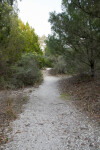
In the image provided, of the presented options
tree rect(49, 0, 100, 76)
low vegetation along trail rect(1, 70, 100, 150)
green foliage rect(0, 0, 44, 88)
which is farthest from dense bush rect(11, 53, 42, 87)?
low vegetation along trail rect(1, 70, 100, 150)

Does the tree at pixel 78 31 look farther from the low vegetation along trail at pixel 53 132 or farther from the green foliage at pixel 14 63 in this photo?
the green foliage at pixel 14 63

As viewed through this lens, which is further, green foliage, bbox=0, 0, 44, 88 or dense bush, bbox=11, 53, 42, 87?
dense bush, bbox=11, 53, 42, 87

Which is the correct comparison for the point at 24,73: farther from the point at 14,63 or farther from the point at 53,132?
the point at 53,132

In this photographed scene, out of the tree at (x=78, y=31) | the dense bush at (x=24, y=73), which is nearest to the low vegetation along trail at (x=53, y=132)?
the tree at (x=78, y=31)

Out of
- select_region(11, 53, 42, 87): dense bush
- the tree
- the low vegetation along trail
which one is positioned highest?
the tree

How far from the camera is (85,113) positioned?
5.35 m

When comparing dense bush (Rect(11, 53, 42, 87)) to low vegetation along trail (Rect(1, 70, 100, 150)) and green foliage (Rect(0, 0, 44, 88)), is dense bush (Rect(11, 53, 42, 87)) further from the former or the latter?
low vegetation along trail (Rect(1, 70, 100, 150))

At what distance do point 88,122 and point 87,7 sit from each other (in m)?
4.20

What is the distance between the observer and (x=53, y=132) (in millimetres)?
3840

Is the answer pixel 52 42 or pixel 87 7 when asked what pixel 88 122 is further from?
pixel 52 42

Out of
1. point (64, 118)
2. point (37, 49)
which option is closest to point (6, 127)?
point (64, 118)

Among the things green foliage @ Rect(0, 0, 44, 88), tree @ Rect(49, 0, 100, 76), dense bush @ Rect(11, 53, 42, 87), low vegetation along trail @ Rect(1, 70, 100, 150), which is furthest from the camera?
dense bush @ Rect(11, 53, 42, 87)

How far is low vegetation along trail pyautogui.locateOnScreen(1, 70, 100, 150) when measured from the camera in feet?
10.5

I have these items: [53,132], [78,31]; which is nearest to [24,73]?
[78,31]
